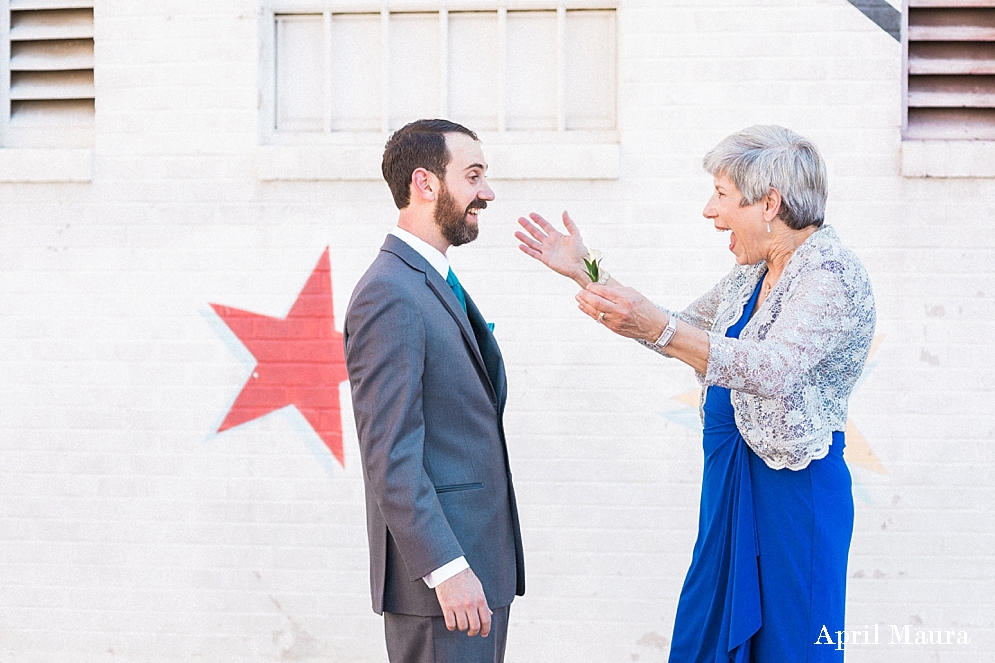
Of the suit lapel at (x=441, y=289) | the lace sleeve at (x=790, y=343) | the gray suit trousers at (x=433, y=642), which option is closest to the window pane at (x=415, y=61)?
the suit lapel at (x=441, y=289)

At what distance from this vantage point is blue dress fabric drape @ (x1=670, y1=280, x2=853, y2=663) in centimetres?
264

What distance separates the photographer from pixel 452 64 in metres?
4.36

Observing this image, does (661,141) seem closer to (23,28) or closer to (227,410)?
(227,410)

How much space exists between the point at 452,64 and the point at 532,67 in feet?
1.12

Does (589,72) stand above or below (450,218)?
above

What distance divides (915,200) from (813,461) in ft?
6.26

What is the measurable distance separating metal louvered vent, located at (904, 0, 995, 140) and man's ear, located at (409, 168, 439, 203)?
95.7 inches

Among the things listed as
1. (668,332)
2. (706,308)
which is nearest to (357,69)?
(706,308)

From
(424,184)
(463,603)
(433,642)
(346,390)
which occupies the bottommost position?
(433,642)

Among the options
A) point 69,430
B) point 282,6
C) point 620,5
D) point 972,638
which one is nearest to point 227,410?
point 69,430

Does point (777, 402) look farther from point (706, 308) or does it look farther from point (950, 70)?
point (950, 70)

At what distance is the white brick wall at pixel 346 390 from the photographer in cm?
413

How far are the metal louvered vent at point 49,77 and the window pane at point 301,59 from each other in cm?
87

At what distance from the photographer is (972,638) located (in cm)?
415
